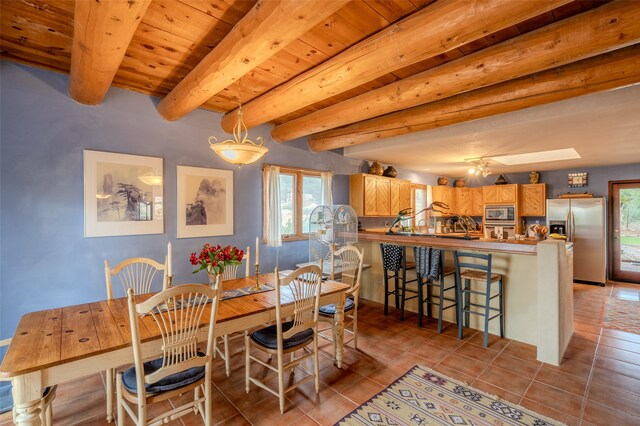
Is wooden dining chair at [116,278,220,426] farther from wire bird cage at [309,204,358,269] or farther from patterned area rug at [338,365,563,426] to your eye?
wire bird cage at [309,204,358,269]

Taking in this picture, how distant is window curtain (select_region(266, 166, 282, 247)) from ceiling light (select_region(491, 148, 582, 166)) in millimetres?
3865

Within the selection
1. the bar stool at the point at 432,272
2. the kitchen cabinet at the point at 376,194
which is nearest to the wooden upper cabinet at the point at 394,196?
the kitchen cabinet at the point at 376,194

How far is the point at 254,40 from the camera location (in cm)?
186

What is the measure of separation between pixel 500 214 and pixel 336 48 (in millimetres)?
6548

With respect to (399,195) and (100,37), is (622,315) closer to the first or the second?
(399,195)

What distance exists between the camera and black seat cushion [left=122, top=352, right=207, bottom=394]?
5.58 ft

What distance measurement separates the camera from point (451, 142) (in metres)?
4.08

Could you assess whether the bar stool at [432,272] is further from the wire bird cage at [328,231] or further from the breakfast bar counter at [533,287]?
the wire bird cage at [328,231]

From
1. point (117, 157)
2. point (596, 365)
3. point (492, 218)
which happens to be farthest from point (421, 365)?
point (492, 218)

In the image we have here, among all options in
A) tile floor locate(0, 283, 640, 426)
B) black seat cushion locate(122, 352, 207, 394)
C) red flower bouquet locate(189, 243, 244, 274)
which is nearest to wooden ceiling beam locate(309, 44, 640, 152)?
tile floor locate(0, 283, 640, 426)

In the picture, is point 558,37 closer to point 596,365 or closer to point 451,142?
point 451,142

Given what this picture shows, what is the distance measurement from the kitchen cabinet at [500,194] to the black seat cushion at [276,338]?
6.61 metres

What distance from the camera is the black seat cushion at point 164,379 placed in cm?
170

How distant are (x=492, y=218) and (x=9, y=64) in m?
8.56
